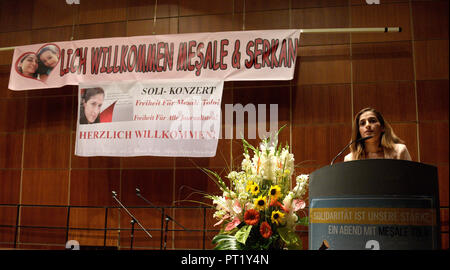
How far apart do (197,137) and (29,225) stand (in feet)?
9.42

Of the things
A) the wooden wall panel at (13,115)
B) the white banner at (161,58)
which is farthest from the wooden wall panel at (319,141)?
the wooden wall panel at (13,115)

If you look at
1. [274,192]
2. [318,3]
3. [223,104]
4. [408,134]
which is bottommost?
[274,192]

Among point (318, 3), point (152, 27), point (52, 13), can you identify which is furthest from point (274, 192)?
point (52, 13)

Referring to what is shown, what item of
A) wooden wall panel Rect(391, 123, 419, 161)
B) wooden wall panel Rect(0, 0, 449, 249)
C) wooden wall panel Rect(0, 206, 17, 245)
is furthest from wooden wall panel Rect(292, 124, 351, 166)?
wooden wall panel Rect(0, 206, 17, 245)

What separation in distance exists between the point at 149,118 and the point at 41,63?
175 centimetres

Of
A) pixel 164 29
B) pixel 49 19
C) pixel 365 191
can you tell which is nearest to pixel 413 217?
pixel 365 191

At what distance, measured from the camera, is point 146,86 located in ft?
15.8

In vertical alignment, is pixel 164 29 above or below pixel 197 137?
above

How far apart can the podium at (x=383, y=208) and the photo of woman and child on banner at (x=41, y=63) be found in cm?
472

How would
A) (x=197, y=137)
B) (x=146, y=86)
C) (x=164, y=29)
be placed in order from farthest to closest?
(x=164, y=29) → (x=146, y=86) → (x=197, y=137)

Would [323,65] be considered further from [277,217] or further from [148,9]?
[277,217]

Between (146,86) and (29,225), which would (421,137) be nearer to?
(146,86)

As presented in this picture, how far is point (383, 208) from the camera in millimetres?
1260

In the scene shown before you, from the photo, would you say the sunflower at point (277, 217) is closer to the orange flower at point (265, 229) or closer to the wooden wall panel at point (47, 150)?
the orange flower at point (265, 229)
